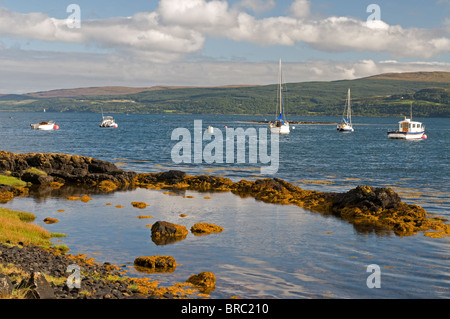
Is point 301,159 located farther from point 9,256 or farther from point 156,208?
point 9,256

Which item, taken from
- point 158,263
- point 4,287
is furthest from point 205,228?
point 4,287

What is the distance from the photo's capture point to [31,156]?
5081 centimetres

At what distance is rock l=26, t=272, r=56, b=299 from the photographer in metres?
14.0

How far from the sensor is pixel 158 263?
Answer: 2175 centimetres

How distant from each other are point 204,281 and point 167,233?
8.32m

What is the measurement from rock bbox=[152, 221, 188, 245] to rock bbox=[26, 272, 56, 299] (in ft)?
39.0

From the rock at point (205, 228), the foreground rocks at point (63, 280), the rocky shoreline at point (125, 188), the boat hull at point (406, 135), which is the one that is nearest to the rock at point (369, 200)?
the rocky shoreline at point (125, 188)

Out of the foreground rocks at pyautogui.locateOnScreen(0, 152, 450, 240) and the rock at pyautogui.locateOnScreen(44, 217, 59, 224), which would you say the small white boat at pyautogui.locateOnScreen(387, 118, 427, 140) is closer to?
the foreground rocks at pyautogui.locateOnScreen(0, 152, 450, 240)

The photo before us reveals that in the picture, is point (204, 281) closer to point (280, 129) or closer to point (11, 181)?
point (11, 181)

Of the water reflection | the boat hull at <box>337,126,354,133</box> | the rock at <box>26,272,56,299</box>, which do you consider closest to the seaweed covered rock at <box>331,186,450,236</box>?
the water reflection
